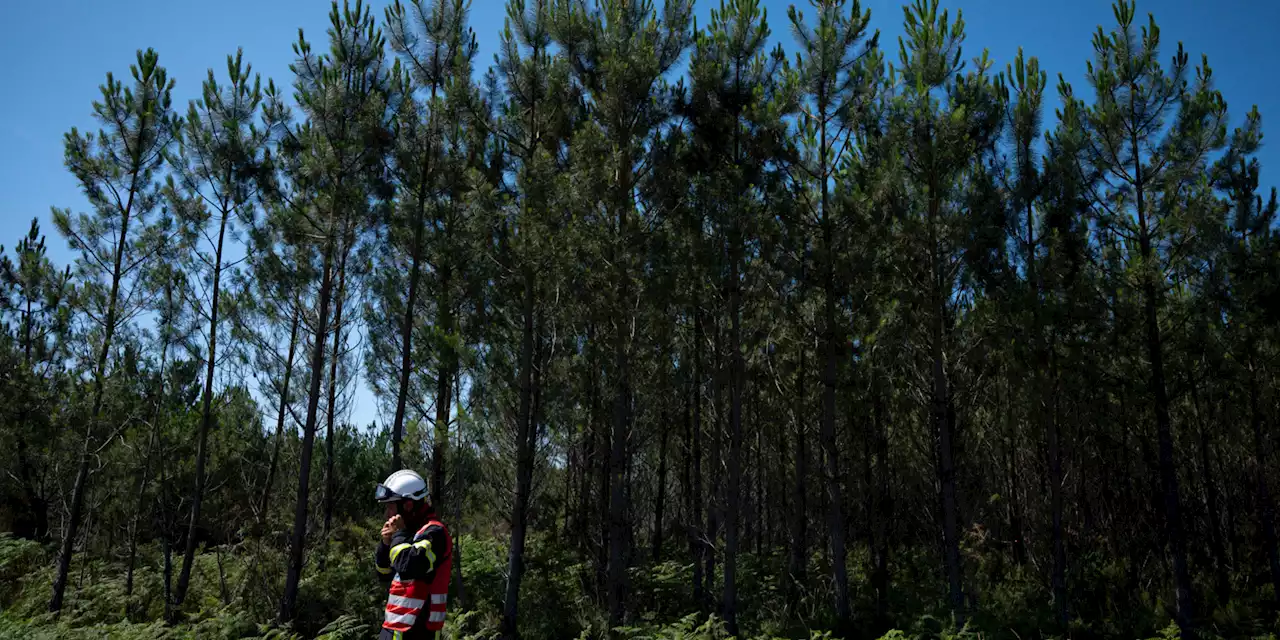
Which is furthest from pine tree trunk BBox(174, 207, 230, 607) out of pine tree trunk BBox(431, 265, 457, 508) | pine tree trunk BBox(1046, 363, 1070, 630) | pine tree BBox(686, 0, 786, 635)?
pine tree trunk BBox(1046, 363, 1070, 630)

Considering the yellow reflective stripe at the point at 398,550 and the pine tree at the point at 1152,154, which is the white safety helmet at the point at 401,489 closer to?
the yellow reflective stripe at the point at 398,550

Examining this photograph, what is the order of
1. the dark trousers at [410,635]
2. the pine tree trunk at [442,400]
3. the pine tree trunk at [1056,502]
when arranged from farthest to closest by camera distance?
the pine tree trunk at [1056,502] < the pine tree trunk at [442,400] < the dark trousers at [410,635]

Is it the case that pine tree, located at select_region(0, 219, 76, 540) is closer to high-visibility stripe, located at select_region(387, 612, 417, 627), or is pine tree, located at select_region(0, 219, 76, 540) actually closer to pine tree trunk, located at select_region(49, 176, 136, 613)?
pine tree trunk, located at select_region(49, 176, 136, 613)

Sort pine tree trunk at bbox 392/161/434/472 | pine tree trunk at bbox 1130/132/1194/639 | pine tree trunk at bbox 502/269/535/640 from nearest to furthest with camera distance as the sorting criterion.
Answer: pine tree trunk at bbox 1130/132/1194/639, pine tree trunk at bbox 502/269/535/640, pine tree trunk at bbox 392/161/434/472

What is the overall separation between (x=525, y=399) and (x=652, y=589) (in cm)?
571

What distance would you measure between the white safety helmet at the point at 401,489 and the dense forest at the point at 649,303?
128 inches

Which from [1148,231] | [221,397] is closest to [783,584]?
[1148,231]

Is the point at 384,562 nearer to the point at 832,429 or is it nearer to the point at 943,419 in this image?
the point at 832,429

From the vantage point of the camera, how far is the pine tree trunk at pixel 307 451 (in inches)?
449

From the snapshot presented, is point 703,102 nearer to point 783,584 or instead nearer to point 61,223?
point 783,584

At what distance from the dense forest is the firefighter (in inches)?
118

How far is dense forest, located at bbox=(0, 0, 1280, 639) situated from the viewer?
10516 millimetres

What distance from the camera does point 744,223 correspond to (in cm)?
1052

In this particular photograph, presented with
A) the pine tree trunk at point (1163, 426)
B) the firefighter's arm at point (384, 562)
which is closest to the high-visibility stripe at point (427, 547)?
the firefighter's arm at point (384, 562)
